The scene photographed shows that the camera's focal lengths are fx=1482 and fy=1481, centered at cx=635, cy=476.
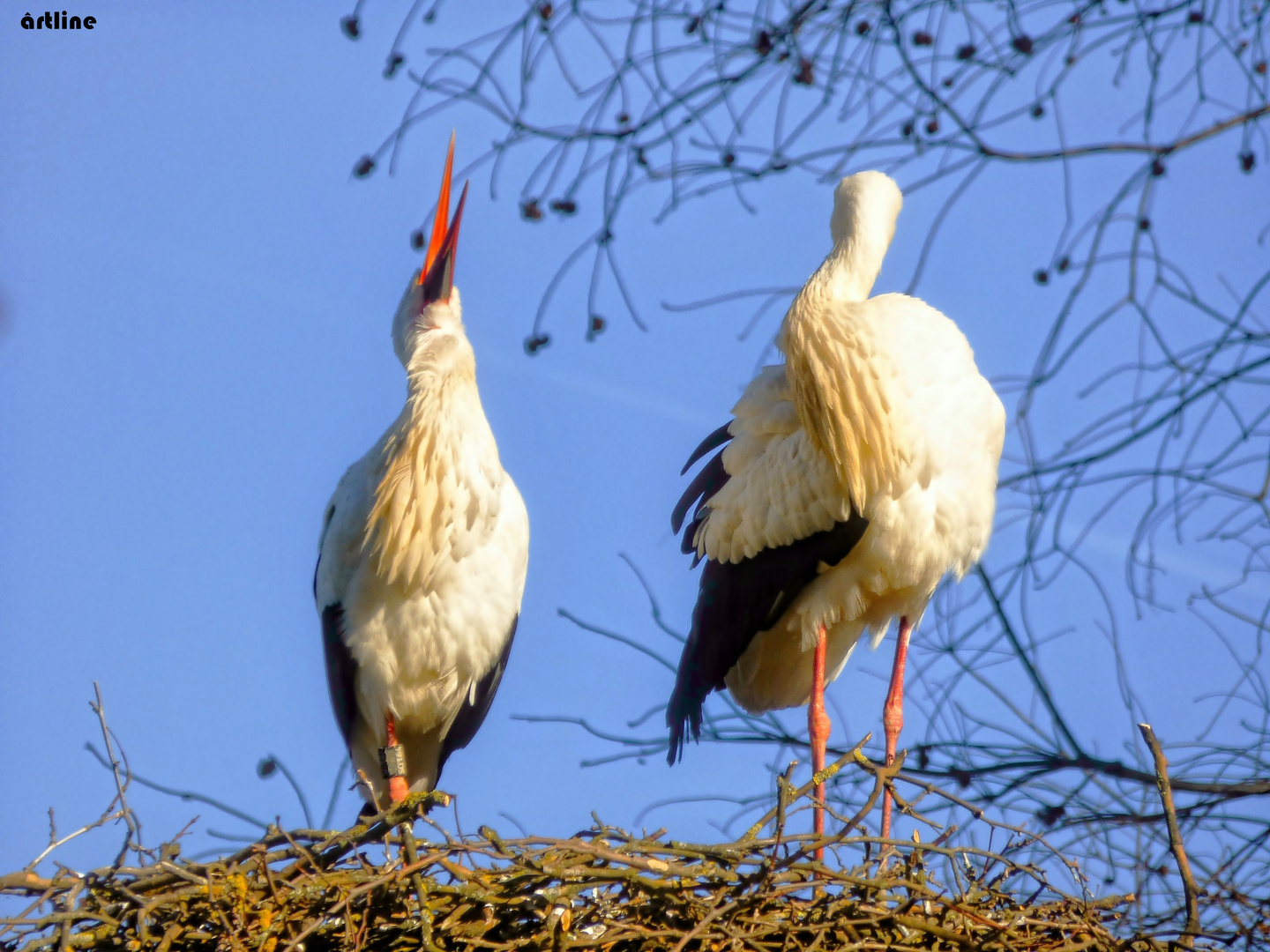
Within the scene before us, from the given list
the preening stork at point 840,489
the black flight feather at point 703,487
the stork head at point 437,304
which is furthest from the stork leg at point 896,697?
the stork head at point 437,304

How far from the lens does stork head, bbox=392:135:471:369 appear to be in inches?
149

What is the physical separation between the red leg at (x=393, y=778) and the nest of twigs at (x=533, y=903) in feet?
3.60

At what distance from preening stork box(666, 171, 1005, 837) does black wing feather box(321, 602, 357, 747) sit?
829 millimetres

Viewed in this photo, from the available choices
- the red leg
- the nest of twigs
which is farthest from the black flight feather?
the nest of twigs

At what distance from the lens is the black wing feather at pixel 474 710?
3811 mm

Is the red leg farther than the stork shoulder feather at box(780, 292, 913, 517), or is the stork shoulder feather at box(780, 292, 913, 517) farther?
the red leg

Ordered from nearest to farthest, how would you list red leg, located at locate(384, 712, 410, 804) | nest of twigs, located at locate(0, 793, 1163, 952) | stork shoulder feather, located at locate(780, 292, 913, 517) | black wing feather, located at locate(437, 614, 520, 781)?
A: nest of twigs, located at locate(0, 793, 1163, 952) → stork shoulder feather, located at locate(780, 292, 913, 517) → red leg, located at locate(384, 712, 410, 804) → black wing feather, located at locate(437, 614, 520, 781)

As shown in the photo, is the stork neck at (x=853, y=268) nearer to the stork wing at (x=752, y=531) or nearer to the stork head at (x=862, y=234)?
the stork head at (x=862, y=234)

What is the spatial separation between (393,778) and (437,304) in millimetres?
1212

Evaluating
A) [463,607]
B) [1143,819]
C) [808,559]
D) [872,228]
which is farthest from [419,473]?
[1143,819]

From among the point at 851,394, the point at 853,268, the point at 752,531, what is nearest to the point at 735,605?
the point at 752,531

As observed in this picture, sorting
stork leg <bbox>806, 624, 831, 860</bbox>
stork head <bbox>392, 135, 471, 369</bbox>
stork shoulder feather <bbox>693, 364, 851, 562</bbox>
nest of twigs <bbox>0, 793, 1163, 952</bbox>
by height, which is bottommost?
nest of twigs <bbox>0, 793, 1163, 952</bbox>

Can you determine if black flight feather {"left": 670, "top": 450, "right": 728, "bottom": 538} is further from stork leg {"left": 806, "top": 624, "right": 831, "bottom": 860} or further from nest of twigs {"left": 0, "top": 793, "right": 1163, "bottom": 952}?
nest of twigs {"left": 0, "top": 793, "right": 1163, "bottom": 952}

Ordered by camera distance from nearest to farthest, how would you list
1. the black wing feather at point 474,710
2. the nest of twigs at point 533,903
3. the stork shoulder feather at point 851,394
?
the nest of twigs at point 533,903, the stork shoulder feather at point 851,394, the black wing feather at point 474,710
